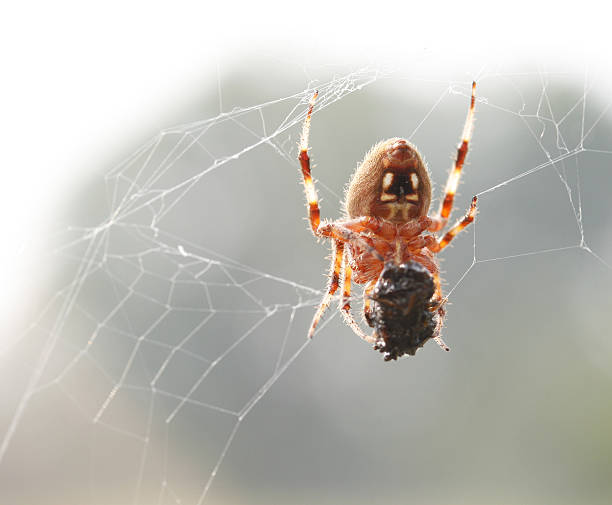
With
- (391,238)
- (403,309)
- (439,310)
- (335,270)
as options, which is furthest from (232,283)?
(403,309)

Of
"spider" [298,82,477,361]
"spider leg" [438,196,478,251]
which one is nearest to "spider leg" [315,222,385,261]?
"spider" [298,82,477,361]

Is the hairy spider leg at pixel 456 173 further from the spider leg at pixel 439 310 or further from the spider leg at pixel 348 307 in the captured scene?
the spider leg at pixel 348 307

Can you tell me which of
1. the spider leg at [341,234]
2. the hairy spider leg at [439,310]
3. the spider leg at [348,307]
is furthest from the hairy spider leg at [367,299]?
the hairy spider leg at [439,310]

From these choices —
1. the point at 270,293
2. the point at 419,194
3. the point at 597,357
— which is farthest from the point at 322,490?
the point at 419,194

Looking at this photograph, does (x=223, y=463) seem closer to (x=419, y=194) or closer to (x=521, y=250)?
(x=521, y=250)

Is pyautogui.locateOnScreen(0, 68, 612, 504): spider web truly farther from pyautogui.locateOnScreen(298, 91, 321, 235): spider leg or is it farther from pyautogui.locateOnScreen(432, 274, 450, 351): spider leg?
pyautogui.locateOnScreen(432, 274, 450, 351): spider leg

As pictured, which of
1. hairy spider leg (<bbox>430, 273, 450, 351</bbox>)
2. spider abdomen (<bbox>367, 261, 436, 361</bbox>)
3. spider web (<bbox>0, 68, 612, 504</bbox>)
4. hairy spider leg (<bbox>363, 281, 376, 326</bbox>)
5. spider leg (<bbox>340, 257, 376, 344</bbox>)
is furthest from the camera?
spider web (<bbox>0, 68, 612, 504</bbox>)

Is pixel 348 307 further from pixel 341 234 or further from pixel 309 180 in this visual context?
pixel 309 180
